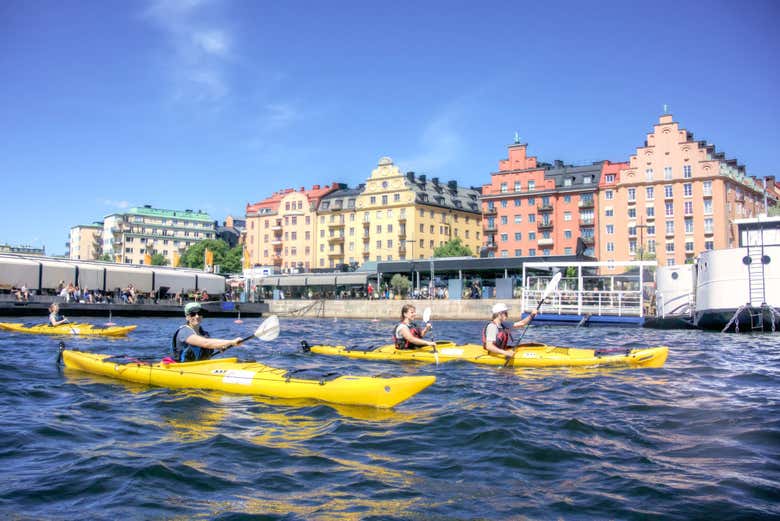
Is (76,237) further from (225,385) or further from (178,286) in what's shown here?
(225,385)

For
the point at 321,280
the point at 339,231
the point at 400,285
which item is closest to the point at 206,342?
the point at 400,285

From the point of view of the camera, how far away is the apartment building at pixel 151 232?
13925cm

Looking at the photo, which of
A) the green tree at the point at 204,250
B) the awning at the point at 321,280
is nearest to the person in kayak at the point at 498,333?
the awning at the point at 321,280

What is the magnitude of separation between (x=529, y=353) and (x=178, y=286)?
A: 4630cm

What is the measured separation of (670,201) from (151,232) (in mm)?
112366

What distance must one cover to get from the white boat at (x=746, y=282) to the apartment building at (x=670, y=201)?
3756 cm

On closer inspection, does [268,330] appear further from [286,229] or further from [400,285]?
[286,229]

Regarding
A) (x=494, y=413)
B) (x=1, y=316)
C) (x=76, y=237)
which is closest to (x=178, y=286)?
(x=1, y=316)

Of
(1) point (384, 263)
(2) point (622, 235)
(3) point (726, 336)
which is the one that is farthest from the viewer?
(2) point (622, 235)

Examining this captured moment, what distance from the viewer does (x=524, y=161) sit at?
254ft

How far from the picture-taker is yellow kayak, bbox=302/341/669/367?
13.8m

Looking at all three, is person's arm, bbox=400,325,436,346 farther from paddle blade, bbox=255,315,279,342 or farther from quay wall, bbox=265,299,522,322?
quay wall, bbox=265,299,522,322

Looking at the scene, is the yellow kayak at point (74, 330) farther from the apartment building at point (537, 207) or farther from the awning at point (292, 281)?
the apartment building at point (537, 207)

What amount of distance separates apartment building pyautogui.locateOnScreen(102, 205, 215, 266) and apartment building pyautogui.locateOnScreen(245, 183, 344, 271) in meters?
42.8
